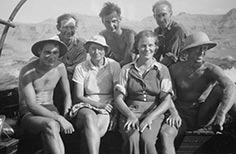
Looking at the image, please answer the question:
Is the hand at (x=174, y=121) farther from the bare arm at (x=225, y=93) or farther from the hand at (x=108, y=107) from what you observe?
the hand at (x=108, y=107)

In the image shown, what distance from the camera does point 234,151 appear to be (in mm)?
2520

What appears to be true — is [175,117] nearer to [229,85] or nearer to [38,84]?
[229,85]

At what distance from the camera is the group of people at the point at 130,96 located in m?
2.22

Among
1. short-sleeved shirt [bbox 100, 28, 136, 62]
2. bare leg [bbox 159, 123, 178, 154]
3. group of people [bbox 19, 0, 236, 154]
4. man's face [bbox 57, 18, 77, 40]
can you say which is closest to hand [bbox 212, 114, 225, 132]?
group of people [bbox 19, 0, 236, 154]

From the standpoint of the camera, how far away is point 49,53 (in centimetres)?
256

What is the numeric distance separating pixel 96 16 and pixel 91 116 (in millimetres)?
2826

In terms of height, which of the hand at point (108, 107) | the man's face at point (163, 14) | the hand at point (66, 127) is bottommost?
the hand at point (66, 127)

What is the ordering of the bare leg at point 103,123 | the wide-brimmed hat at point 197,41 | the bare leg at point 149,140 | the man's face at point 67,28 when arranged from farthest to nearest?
the man's face at point 67,28 → the wide-brimmed hat at point 197,41 → the bare leg at point 103,123 → the bare leg at point 149,140

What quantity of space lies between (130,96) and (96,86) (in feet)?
1.18

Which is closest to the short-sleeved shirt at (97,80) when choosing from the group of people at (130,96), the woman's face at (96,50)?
the group of people at (130,96)

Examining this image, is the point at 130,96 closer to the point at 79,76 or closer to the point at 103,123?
the point at 103,123

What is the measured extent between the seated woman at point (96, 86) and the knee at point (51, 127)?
0.18 metres

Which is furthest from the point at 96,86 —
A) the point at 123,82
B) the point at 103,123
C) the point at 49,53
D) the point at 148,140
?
the point at 148,140

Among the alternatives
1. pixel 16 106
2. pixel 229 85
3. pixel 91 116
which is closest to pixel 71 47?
pixel 16 106
